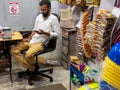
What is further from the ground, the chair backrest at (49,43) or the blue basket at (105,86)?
the blue basket at (105,86)

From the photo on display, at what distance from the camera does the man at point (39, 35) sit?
3.50m

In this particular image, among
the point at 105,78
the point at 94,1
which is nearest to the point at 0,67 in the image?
the point at 94,1

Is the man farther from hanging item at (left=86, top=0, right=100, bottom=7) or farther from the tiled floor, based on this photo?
hanging item at (left=86, top=0, right=100, bottom=7)

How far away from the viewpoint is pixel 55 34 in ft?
11.6

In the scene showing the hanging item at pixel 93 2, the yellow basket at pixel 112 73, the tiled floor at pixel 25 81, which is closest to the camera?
the yellow basket at pixel 112 73

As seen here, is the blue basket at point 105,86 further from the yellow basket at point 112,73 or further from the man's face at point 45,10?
the man's face at point 45,10

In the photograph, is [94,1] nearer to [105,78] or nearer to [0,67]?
[105,78]

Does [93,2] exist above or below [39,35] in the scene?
above

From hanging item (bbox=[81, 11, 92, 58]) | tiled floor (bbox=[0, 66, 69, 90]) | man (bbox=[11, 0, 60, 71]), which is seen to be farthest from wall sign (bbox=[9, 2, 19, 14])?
hanging item (bbox=[81, 11, 92, 58])

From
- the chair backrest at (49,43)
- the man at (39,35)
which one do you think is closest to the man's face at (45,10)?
the man at (39,35)

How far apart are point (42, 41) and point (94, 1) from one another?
181 cm

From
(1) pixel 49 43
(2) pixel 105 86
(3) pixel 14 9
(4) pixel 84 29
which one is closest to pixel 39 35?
(1) pixel 49 43

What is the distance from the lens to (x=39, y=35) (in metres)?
3.71

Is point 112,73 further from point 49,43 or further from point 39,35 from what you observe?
point 39,35
